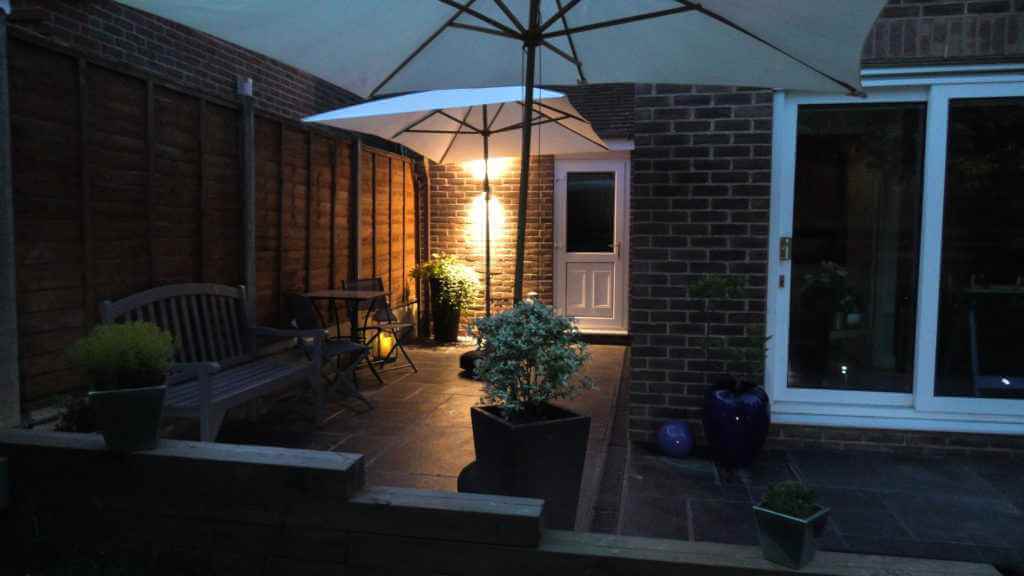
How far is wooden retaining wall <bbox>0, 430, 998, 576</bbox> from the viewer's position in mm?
1882

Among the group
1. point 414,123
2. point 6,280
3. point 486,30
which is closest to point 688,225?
point 486,30

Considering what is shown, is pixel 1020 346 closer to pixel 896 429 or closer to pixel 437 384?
pixel 896 429

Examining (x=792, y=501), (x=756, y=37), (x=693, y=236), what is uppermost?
(x=756, y=37)

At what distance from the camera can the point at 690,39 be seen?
311 cm

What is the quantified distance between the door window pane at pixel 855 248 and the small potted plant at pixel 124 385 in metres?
3.54

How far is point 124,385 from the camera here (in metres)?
2.24

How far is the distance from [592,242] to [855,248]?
4489mm

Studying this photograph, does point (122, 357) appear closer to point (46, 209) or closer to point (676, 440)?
point (46, 209)

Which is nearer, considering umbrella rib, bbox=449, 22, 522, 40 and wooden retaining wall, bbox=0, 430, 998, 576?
wooden retaining wall, bbox=0, 430, 998, 576

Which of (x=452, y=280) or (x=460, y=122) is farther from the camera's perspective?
(x=452, y=280)

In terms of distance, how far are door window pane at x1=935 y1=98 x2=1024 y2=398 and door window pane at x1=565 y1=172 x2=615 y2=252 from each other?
468 cm

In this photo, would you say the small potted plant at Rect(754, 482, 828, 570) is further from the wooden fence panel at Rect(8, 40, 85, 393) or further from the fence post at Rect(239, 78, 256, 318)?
the fence post at Rect(239, 78, 256, 318)

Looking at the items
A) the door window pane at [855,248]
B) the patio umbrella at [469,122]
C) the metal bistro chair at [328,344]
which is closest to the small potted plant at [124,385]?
the metal bistro chair at [328,344]

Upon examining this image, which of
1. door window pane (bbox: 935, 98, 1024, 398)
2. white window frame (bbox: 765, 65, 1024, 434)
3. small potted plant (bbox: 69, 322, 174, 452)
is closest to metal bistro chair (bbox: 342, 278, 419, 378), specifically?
white window frame (bbox: 765, 65, 1024, 434)
